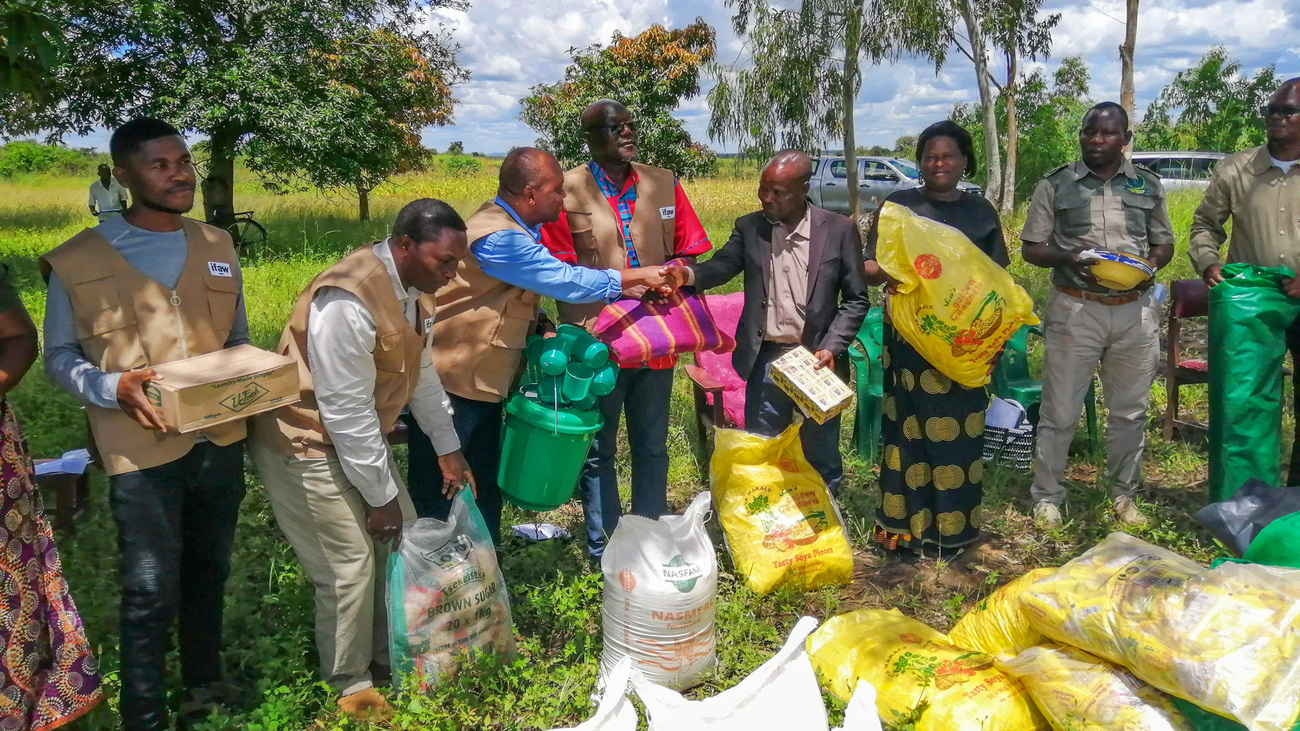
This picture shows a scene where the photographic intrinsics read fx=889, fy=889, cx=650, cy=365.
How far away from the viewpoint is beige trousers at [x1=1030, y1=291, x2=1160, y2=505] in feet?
12.3

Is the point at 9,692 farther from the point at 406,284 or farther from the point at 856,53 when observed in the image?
the point at 856,53

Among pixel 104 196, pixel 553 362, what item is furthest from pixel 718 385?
pixel 104 196

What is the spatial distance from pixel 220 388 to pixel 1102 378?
3526 millimetres

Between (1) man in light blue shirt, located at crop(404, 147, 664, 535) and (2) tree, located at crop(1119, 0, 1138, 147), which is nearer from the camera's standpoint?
(1) man in light blue shirt, located at crop(404, 147, 664, 535)

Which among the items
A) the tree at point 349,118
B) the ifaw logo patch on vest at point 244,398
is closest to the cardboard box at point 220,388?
the ifaw logo patch on vest at point 244,398

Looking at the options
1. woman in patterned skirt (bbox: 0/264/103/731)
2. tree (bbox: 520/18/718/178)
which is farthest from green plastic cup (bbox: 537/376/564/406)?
tree (bbox: 520/18/718/178)

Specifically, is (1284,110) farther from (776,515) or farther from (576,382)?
(576,382)

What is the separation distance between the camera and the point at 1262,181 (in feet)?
12.2

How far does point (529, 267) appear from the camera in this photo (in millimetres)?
2926

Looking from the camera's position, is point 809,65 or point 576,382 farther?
point 809,65

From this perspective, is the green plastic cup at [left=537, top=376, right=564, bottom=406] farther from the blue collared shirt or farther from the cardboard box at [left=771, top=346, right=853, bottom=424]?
the cardboard box at [left=771, top=346, right=853, bottom=424]

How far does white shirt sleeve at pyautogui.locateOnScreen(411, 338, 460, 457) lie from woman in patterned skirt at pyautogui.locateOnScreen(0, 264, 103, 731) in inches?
39.3

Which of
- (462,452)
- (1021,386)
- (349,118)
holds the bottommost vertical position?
(1021,386)

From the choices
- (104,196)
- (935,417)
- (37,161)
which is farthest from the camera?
(37,161)
